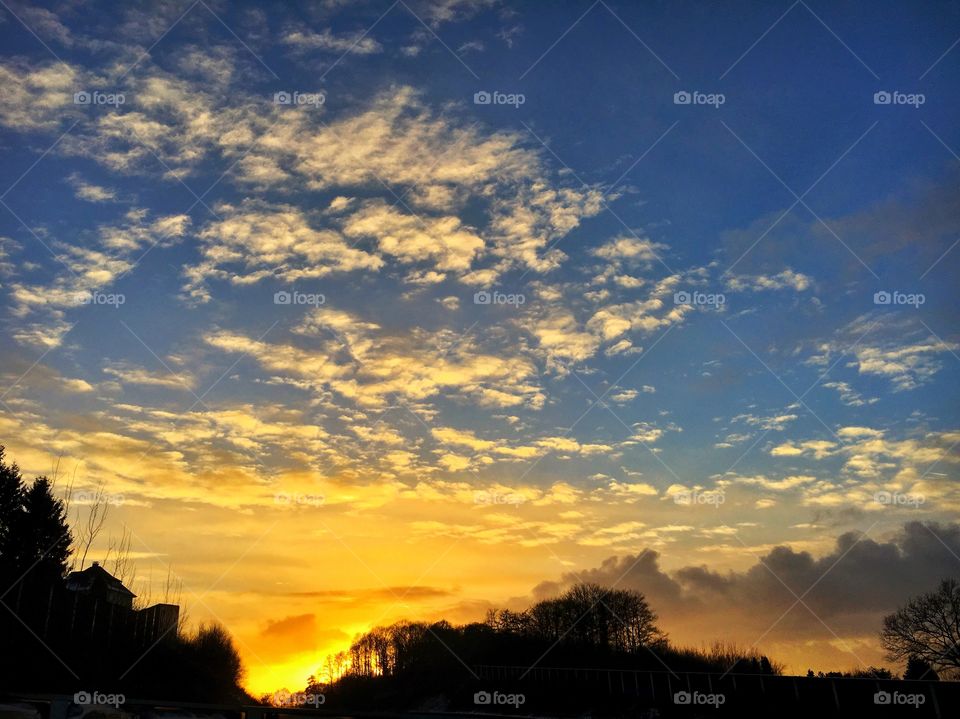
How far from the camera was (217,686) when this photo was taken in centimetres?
5303

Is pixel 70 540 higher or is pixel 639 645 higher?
pixel 70 540

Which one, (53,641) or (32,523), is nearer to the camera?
(53,641)

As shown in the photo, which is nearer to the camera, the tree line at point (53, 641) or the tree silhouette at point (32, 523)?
the tree line at point (53, 641)

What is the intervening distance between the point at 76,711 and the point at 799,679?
2706 cm

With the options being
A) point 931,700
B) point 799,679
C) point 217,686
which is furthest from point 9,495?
point 931,700

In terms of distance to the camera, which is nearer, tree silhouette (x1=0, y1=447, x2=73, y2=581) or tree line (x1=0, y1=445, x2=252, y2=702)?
tree line (x1=0, y1=445, x2=252, y2=702)

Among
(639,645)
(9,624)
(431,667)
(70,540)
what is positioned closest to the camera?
(9,624)

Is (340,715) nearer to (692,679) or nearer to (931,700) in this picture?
(931,700)

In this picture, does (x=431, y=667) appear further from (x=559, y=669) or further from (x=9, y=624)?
(x=9, y=624)

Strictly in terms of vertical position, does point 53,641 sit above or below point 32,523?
below

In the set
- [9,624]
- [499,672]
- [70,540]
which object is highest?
[70,540]

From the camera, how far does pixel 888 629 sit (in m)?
69.1

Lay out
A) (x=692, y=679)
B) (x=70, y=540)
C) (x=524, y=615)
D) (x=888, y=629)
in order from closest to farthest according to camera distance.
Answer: (x=692, y=679) < (x=70, y=540) < (x=888, y=629) < (x=524, y=615)

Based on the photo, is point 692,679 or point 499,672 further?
point 499,672
